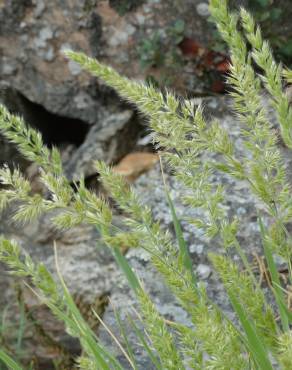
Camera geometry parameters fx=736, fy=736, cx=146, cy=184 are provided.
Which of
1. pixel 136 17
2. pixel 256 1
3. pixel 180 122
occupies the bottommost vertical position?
pixel 136 17

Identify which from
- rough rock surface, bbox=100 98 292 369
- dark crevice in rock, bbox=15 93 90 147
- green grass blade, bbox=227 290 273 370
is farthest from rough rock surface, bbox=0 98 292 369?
green grass blade, bbox=227 290 273 370

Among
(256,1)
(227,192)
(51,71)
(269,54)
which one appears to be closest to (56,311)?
(269,54)

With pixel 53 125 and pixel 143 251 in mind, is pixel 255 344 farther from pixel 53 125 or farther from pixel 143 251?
pixel 53 125

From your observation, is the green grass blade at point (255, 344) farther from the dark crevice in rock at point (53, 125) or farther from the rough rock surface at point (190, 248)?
the dark crevice in rock at point (53, 125)

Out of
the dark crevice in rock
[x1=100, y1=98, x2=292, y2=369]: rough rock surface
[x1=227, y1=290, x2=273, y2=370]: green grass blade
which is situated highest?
[x1=227, y1=290, x2=273, y2=370]: green grass blade

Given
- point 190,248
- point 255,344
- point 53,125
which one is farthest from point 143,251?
point 255,344

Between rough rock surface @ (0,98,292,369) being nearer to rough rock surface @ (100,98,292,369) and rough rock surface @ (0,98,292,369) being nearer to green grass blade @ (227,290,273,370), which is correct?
rough rock surface @ (100,98,292,369)

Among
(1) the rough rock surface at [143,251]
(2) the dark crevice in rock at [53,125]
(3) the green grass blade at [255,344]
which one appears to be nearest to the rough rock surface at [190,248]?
(1) the rough rock surface at [143,251]

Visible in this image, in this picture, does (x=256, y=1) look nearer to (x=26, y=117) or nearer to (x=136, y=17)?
(x=136, y=17)
